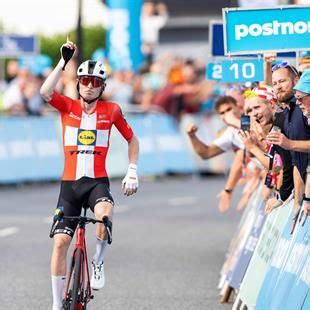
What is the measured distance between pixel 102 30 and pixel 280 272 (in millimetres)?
79673

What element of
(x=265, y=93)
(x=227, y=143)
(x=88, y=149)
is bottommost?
(x=227, y=143)

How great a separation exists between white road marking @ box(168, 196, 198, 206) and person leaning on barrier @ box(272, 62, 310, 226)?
1411 cm

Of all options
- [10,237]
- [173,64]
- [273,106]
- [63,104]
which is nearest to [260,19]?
[273,106]

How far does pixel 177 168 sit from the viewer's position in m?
31.6

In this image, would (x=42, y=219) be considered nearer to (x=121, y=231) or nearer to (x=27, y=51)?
(x=121, y=231)

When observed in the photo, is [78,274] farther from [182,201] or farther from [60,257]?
[182,201]

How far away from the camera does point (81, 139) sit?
1178cm

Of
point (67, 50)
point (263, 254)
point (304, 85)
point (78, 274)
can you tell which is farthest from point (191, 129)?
point (304, 85)

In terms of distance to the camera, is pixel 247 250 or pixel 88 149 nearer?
pixel 88 149

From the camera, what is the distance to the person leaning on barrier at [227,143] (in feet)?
47.9

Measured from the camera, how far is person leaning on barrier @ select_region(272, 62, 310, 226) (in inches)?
415

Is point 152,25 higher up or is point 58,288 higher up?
point 58,288

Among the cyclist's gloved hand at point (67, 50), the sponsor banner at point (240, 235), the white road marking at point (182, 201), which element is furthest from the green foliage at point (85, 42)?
the cyclist's gloved hand at point (67, 50)

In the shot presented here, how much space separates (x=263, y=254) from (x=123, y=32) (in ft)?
95.1
